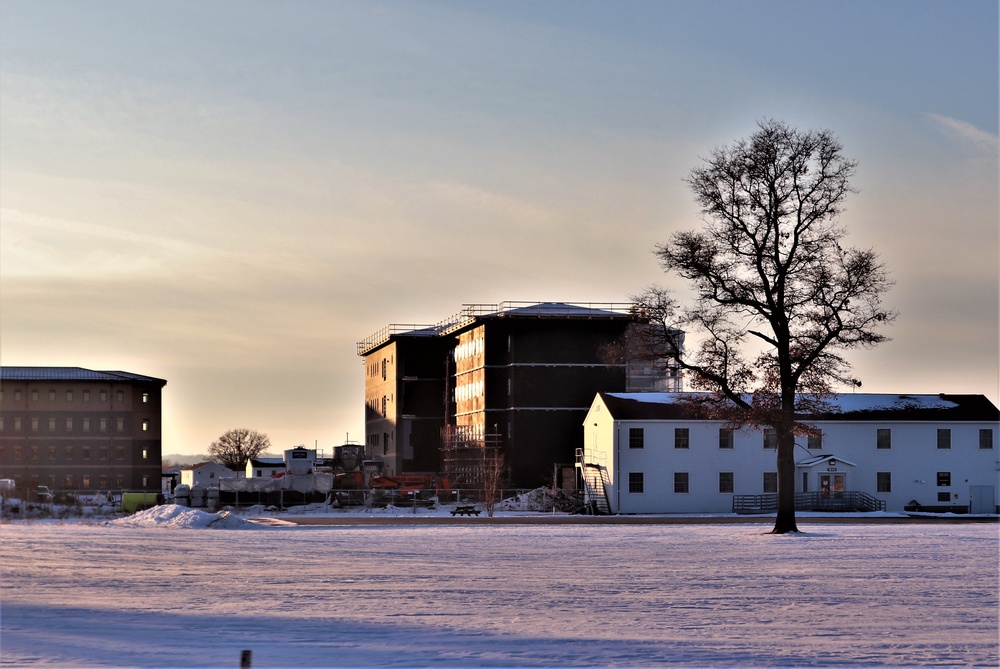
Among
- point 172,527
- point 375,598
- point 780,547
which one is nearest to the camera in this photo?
point 375,598

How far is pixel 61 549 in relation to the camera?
34250 millimetres

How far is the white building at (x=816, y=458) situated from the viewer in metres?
70.1

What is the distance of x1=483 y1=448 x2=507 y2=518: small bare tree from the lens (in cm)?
6375

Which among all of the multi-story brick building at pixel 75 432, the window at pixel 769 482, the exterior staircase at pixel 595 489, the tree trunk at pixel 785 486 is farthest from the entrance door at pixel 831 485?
the multi-story brick building at pixel 75 432

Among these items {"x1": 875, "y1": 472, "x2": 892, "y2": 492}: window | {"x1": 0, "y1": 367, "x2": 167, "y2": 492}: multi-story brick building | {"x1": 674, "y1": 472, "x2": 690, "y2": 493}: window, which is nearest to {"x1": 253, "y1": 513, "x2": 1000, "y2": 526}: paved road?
{"x1": 674, "y1": 472, "x2": 690, "y2": 493}: window

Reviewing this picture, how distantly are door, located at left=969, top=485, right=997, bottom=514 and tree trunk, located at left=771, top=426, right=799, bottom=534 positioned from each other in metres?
30.2

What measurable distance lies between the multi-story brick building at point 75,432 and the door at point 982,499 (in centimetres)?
8754

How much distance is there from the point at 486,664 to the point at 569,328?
74901mm

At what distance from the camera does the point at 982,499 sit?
72.5 metres

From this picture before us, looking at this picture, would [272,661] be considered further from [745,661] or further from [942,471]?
[942,471]

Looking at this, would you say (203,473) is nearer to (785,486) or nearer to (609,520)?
(609,520)

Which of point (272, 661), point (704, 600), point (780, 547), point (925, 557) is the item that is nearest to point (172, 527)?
point (780, 547)

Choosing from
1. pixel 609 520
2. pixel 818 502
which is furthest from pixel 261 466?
pixel 609 520

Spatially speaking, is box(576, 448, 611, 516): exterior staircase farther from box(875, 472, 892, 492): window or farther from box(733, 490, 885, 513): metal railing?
box(875, 472, 892, 492): window
